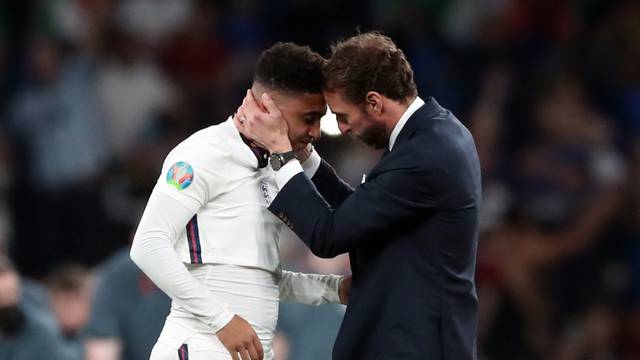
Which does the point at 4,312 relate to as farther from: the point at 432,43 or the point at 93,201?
the point at 432,43

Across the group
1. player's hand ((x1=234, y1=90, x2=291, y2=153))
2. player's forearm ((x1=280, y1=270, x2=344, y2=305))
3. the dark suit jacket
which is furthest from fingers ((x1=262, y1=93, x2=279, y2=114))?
player's forearm ((x1=280, y1=270, x2=344, y2=305))

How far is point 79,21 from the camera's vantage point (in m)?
9.53

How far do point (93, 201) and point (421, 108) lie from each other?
519cm

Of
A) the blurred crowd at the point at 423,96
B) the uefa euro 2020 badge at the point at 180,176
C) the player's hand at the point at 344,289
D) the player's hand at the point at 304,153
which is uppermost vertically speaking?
the uefa euro 2020 badge at the point at 180,176

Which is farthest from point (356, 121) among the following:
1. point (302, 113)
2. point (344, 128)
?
point (302, 113)

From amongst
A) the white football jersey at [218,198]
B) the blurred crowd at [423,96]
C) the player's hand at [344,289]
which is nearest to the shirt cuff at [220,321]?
the white football jersey at [218,198]

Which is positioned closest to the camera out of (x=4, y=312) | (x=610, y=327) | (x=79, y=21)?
(x=4, y=312)

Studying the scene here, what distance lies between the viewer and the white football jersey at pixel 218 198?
400cm

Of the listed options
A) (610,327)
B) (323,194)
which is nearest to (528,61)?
(610,327)

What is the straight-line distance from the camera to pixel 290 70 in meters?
4.10

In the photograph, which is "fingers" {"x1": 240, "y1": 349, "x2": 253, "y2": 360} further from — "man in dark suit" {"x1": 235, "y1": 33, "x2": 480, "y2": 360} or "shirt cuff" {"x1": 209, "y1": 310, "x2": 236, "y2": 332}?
"man in dark suit" {"x1": 235, "y1": 33, "x2": 480, "y2": 360}

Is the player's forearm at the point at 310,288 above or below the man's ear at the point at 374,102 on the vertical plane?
below

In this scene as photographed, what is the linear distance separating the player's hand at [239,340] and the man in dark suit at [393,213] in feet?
0.97

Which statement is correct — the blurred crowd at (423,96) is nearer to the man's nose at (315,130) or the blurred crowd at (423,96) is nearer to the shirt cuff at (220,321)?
the man's nose at (315,130)
